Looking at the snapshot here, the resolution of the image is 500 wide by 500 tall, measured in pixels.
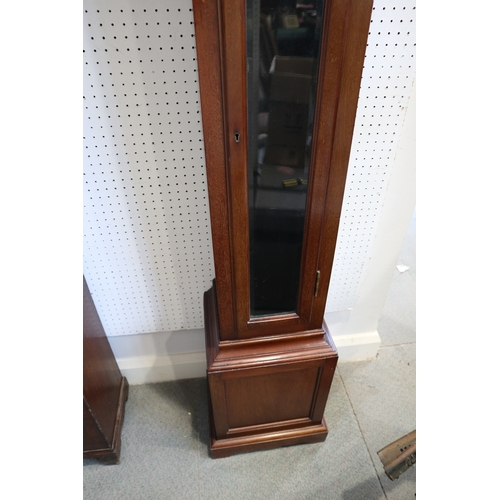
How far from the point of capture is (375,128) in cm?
100

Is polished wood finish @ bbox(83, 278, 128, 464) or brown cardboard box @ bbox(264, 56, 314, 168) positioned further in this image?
polished wood finish @ bbox(83, 278, 128, 464)

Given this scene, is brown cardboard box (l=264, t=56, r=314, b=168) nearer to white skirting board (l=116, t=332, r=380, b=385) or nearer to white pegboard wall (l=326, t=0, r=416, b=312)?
white pegboard wall (l=326, t=0, r=416, b=312)

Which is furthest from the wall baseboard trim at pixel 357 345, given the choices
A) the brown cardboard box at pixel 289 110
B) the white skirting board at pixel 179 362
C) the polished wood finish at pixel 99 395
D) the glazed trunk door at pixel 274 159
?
the brown cardboard box at pixel 289 110

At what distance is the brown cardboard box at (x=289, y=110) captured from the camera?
26.5 inches

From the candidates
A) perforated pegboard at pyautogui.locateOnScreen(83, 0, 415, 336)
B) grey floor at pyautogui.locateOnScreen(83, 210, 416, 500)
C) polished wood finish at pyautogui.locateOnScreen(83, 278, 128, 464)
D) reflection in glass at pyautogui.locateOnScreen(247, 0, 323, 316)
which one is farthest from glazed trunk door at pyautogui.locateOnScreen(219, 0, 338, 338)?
grey floor at pyautogui.locateOnScreen(83, 210, 416, 500)

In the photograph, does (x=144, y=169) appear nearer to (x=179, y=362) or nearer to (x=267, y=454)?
(x=179, y=362)

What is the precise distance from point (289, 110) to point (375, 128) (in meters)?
0.39

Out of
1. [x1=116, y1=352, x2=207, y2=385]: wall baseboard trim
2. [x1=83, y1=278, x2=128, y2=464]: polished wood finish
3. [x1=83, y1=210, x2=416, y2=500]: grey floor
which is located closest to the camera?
[x1=83, y1=278, x2=128, y2=464]: polished wood finish

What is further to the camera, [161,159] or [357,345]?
[357,345]

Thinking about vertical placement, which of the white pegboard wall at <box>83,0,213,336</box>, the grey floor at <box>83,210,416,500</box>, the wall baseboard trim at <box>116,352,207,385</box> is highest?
the white pegboard wall at <box>83,0,213,336</box>

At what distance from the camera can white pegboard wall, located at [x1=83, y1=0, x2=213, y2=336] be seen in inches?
32.2

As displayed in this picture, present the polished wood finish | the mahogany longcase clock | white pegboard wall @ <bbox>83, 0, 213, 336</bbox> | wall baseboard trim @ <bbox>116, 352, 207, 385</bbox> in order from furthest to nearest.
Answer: wall baseboard trim @ <bbox>116, 352, 207, 385</bbox> < the polished wood finish < white pegboard wall @ <bbox>83, 0, 213, 336</bbox> < the mahogany longcase clock

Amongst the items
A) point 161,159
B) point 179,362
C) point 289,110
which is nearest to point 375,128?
point 289,110
